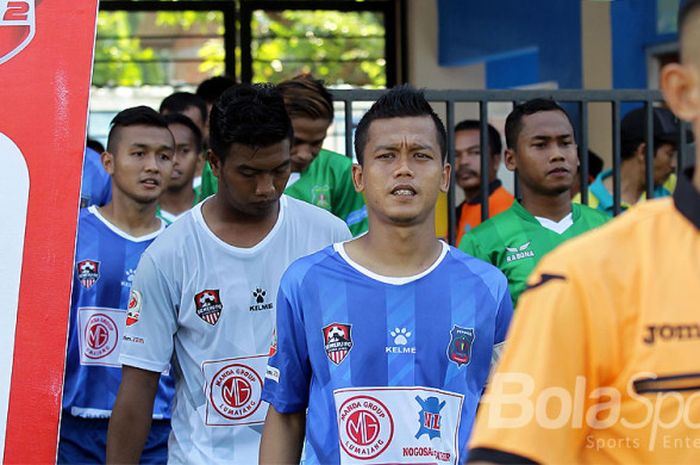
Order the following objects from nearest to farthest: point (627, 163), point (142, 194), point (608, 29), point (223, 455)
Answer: point (223, 455) < point (142, 194) < point (627, 163) < point (608, 29)

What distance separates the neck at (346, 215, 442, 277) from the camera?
359cm

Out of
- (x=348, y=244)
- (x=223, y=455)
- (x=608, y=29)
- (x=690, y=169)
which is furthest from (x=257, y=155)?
(x=608, y=29)

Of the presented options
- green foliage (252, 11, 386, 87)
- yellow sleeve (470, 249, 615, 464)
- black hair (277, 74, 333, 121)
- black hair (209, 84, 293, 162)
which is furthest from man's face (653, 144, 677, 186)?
green foliage (252, 11, 386, 87)

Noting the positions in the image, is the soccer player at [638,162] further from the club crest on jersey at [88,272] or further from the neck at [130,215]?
the club crest on jersey at [88,272]

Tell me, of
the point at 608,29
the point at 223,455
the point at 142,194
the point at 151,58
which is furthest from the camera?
the point at 151,58

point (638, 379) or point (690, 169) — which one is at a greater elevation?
point (690, 169)

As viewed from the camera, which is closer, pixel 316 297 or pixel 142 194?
pixel 316 297

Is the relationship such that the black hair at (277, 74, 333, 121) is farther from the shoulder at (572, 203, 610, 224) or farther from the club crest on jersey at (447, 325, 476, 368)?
the club crest on jersey at (447, 325, 476, 368)

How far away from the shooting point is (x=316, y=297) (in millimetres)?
3506

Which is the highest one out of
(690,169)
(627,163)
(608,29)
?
(608,29)

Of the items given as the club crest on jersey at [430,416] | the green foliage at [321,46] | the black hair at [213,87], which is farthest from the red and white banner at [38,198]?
the green foliage at [321,46]

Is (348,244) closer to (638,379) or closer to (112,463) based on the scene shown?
(112,463)

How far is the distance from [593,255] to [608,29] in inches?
301

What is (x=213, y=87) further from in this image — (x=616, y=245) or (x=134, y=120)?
(x=616, y=245)
